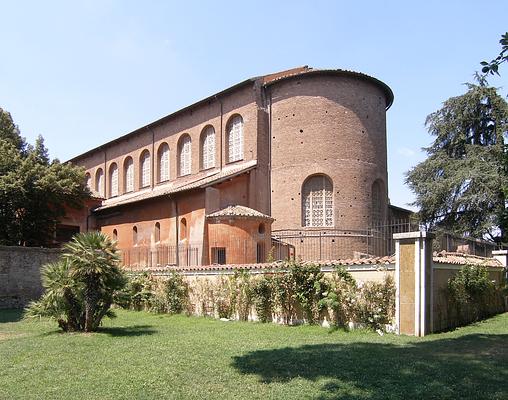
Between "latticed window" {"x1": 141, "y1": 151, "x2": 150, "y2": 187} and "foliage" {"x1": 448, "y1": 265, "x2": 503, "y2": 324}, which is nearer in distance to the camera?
"foliage" {"x1": 448, "y1": 265, "x2": 503, "y2": 324}

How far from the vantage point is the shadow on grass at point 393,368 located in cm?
703

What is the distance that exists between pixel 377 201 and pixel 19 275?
18529 mm

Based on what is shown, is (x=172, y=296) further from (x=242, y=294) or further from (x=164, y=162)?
(x=164, y=162)

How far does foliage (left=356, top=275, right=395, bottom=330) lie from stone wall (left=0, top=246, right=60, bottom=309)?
16.3 meters

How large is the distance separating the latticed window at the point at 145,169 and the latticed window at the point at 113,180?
4109 millimetres

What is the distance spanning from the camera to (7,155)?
28.5 m

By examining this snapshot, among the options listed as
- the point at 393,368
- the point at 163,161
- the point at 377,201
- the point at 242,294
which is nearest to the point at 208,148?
the point at 163,161

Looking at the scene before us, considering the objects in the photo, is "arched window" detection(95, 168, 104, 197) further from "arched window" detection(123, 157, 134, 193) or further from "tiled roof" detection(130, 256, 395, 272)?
"tiled roof" detection(130, 256, 395, 272)

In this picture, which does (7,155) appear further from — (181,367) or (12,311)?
(181,367)

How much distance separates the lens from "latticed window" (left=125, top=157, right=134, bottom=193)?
129ft

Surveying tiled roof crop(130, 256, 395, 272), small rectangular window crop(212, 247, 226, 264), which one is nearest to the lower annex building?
small rectangular window crop(212, 247, 226, 264)

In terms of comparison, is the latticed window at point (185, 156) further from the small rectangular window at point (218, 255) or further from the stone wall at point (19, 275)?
the stone wall at point (19, 275)

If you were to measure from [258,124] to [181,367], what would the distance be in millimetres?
20887

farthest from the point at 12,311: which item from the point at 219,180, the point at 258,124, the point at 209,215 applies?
the point at 258,124
